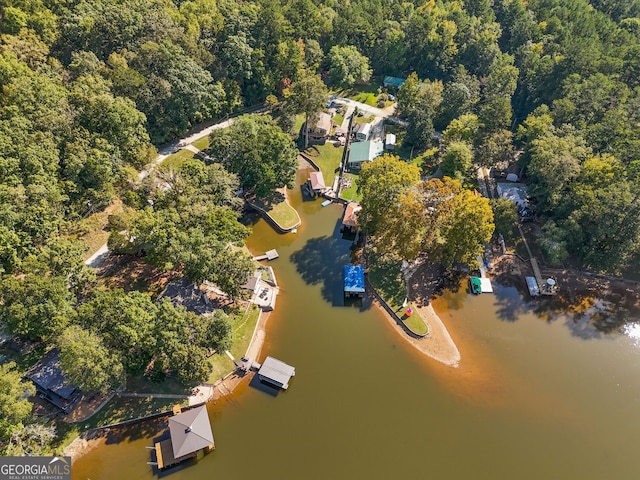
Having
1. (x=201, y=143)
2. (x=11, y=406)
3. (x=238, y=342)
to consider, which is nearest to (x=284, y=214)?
(x=201, y=143)

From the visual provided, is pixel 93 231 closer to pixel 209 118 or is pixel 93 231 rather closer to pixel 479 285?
pixel 209 118

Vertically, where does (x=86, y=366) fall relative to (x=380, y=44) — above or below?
below

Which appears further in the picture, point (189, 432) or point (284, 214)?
point (284, 214)

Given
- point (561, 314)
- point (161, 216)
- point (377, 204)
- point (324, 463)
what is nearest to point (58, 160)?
point (161, 216)

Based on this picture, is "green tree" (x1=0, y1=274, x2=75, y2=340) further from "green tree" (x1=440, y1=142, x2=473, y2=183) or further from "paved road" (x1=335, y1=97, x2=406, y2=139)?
"paved road" (x1=335, y1=97, x2=406, y2=139)

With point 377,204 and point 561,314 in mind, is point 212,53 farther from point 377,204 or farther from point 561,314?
point 561,314

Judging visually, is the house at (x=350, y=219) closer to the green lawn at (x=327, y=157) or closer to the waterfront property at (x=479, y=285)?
the green lawn at (x=327, y=157)
